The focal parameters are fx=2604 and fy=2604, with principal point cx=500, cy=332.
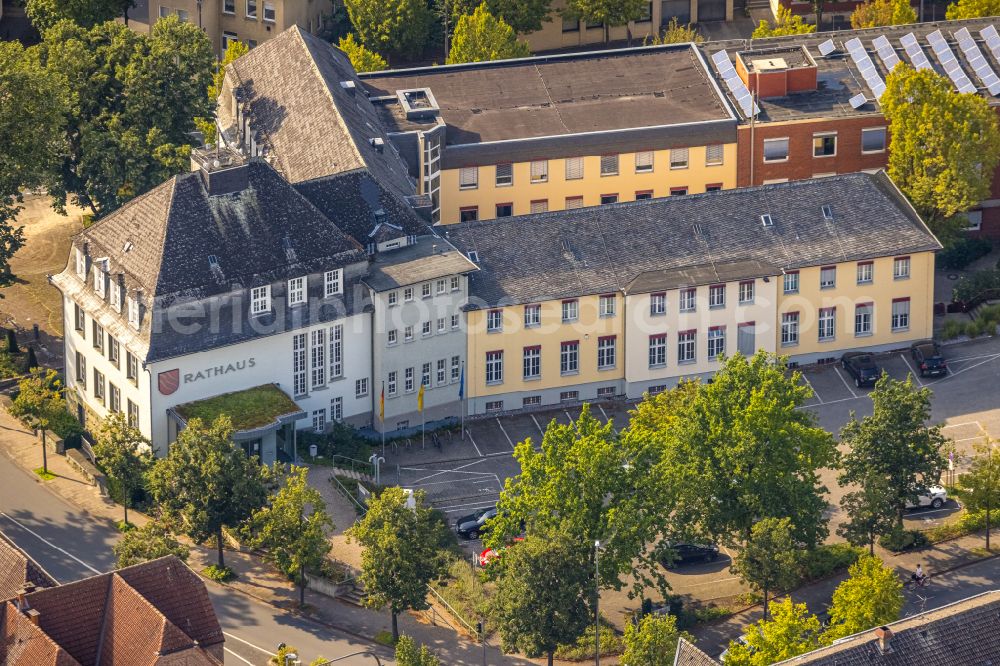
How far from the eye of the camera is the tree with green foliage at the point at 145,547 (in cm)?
15538

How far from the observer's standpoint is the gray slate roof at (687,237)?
593 ft

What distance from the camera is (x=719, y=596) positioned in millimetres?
162000

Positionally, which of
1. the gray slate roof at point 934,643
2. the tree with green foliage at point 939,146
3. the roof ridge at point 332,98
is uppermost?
the roof ridge at point 332,98

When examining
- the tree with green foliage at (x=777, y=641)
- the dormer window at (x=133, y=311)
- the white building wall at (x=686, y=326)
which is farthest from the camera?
the white building wall at (x=686, y=326)

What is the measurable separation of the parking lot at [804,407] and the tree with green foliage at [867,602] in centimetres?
1137

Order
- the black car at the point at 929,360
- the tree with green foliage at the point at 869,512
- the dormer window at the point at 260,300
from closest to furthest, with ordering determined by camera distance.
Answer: the tree with green foliage at the point at 869,512
the dormer window at the point at 260,300
the black car at the point at 929,360

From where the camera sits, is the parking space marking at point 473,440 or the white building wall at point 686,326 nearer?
the parking space marking at point 473,440

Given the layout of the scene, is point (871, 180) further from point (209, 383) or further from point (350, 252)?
point (209, 383)

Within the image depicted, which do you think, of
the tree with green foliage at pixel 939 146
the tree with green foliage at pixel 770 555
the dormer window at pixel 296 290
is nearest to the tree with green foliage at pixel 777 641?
the tree with green foliage at pixel 770 555

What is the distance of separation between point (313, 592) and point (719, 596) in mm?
25282

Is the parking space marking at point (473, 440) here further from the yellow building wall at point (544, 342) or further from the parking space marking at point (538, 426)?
the parking space marking at point (538, 426)

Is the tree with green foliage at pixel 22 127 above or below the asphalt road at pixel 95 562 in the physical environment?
above

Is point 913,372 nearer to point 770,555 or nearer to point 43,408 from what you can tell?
point 770,555

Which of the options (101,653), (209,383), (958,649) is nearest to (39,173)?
(209,383)
